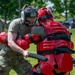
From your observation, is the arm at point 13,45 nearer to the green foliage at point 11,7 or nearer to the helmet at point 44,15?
the helmet at point 44,15

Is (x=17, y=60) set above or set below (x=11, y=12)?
above

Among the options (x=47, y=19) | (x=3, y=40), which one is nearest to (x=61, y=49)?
(x=47, y=19)

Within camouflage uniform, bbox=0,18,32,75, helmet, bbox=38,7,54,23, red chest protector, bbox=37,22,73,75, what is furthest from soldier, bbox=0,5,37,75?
red chest protector, bbox=37,22,73,75

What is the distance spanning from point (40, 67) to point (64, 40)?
1.52 ft

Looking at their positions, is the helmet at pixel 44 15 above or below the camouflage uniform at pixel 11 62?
above

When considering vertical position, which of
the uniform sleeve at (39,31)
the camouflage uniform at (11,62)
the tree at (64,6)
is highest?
the uniform sleeve at (39,31)

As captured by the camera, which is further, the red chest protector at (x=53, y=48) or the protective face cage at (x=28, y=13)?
the protective face cage at (x=28, y=13)

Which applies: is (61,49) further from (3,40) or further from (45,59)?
(3,40)

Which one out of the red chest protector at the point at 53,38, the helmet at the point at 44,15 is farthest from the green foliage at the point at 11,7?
the red chest protector at the point at 53,38

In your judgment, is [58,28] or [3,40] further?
[3,40]

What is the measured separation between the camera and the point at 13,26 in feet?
17.4

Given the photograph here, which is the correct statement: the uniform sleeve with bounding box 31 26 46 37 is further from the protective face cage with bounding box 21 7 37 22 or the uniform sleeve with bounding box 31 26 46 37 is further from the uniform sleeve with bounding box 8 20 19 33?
the uniform sleeve with bounding box 8 20 19 33

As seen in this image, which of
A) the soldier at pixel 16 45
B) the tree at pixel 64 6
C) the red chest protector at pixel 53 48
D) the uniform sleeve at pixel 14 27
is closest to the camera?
the red chest protector at pixel 53 48

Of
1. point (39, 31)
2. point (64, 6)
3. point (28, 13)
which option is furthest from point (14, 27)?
point (64, 6)
